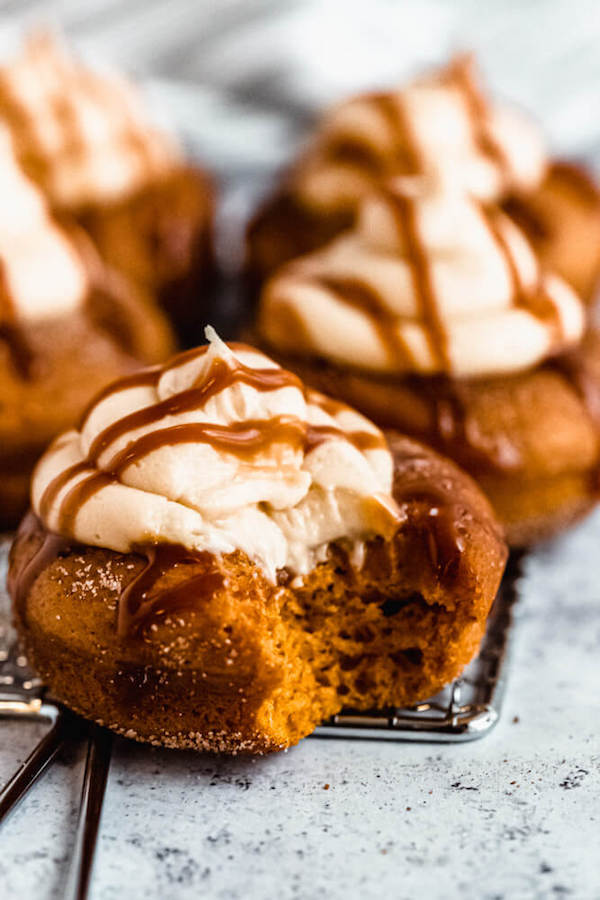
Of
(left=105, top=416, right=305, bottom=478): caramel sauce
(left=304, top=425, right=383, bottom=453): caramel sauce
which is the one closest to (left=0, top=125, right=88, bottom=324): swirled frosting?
(left=105, top=416, right=305, bottom=478): caramel sauce

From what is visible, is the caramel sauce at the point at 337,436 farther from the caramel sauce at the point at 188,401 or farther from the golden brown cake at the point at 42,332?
the golden brown cake at the point at 42,332

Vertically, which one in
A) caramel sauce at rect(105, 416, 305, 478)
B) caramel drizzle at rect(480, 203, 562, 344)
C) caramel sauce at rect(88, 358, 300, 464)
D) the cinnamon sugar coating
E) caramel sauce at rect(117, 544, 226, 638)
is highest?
caramel sauce at rect(88, 358, 300, 464)

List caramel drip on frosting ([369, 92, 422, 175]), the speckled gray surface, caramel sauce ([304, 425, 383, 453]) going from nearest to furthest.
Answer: the speckled gray surface → caramel sauce ([304, 425, 383, 453]) → caramel drip on frosting ([369, 92, 422, 175])

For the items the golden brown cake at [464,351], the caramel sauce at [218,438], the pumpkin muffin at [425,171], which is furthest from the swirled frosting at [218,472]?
the pumpkin muffin at [425,171]

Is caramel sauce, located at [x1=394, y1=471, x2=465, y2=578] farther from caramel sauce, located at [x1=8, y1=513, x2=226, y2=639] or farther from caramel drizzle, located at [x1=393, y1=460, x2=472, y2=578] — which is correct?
caramel sauce, located at [x1=8, y1=513, x2=226, y2=639]

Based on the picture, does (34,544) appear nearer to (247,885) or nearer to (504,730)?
(247,885)

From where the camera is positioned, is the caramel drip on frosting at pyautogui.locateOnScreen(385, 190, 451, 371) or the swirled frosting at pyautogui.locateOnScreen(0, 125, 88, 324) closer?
the caramel drip on frosting at pyautogui.locateOnScreen(385, 190, 451, 371)
